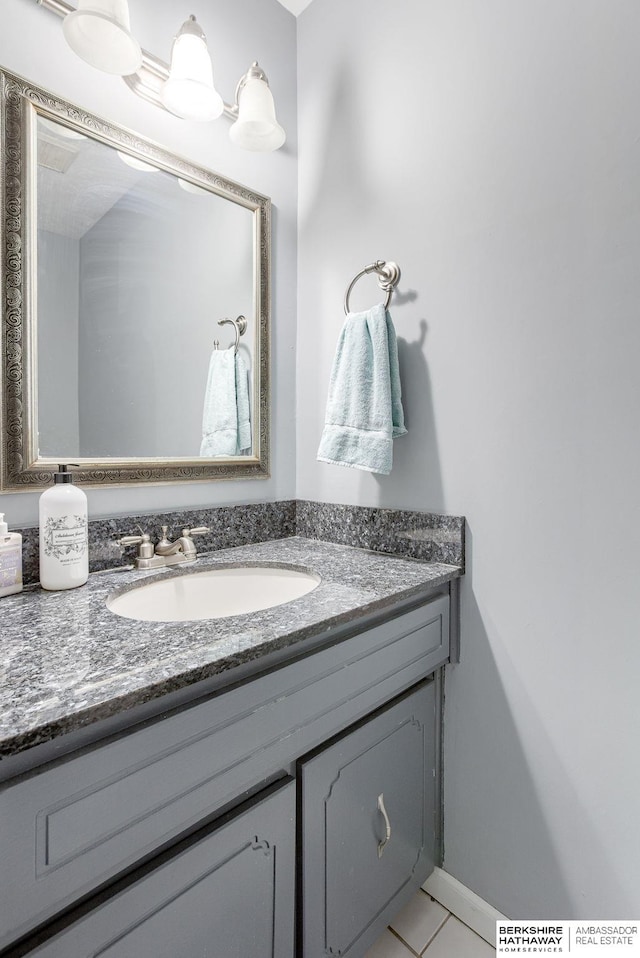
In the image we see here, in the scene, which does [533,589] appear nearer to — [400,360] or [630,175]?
[400,360]

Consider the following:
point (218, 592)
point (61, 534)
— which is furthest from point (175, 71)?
point (218, 592)

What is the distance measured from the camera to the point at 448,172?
3.71 ft

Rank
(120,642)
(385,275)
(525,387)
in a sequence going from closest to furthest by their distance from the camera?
(120,642) < (525,387) < (385,275)

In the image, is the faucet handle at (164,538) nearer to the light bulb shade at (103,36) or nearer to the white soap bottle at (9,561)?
the white soap bottle at (9,561)

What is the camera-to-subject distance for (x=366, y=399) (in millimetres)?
1177

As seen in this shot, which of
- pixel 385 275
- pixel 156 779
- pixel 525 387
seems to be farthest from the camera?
pixel 385 275

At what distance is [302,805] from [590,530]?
2.39 ft

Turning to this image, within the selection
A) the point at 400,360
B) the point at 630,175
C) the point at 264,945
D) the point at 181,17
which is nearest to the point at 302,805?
the point at 264,945

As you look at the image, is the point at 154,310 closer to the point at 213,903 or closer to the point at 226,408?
the point at 226,408

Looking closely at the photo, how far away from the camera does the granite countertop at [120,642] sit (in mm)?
518

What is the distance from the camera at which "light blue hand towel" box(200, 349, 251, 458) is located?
51.1 inches

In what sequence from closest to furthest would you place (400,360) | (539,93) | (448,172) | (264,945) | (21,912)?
1. (21,912)
2. (264,945)
3. (539,93)
4. (448,172)
5. (400,360)

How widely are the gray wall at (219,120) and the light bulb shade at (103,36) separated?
0.09 metres

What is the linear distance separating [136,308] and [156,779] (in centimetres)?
99
